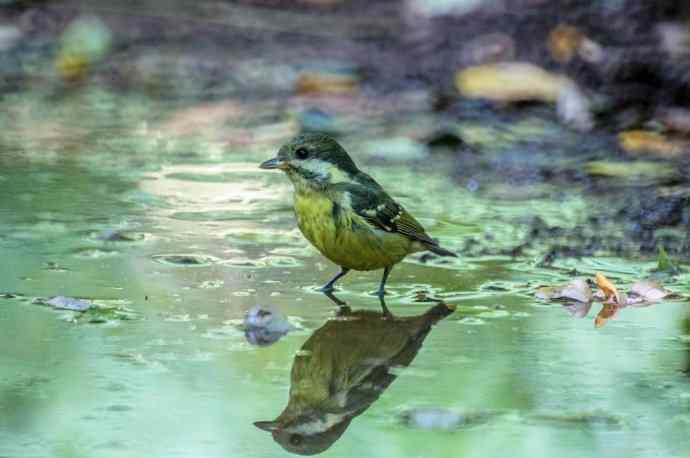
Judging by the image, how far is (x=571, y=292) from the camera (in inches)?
247

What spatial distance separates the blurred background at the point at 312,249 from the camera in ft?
16.0

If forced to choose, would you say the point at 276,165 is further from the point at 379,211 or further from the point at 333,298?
the point at 333,298

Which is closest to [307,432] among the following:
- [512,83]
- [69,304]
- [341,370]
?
[341,370]

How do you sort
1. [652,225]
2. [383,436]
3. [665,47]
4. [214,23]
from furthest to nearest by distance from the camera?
[214,23]
[665,47]
[652,225]
[383,436]

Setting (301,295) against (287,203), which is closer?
(301,295)

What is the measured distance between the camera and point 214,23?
11164mm

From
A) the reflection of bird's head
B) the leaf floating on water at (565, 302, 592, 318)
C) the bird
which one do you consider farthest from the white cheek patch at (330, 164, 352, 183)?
the reflection of bird's head

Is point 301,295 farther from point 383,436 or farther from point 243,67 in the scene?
point 243,67

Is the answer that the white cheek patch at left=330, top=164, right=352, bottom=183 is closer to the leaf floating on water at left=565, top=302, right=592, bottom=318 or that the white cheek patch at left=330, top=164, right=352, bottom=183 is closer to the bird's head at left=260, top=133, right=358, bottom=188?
the bird's head at left=260, top=133, right=358, bottom=188

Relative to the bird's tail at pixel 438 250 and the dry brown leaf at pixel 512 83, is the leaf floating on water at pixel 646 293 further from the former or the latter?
the dry brown leaf at pixel 512 83

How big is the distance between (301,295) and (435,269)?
766 millimetres

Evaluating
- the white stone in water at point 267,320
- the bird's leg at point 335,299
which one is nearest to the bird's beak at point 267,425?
the white stone in water at point 267,320

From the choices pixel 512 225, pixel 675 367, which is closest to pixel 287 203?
pixel 512 225

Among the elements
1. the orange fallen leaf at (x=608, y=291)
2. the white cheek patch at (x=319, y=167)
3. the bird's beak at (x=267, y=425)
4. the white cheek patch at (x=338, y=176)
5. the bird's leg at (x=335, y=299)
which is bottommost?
the bird's beak at (x=267, y=425)
